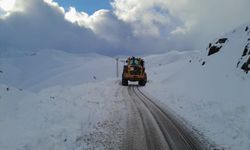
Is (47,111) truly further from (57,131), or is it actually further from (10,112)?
(57,131)

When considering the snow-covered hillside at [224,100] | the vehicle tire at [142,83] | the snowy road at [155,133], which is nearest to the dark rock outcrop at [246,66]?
the snow-covered hillside at [224,100]

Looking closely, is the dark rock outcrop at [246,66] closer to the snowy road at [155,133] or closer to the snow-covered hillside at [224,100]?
the snow-covered hillside at [224,100]

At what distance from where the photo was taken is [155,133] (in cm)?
1203

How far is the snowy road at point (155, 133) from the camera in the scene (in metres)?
10.4

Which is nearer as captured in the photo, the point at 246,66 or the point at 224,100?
the point at 224,100

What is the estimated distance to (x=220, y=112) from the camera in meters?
16.3

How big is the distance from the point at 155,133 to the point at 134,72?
1077 inches

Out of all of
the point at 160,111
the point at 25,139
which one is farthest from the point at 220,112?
the point at 25,139

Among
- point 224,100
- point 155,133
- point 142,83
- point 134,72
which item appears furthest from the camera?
point 134,72

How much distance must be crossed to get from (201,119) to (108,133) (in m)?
5.62

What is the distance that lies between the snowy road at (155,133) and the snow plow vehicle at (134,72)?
2176 cm

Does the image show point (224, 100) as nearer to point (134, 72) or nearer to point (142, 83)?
point (142, 83)

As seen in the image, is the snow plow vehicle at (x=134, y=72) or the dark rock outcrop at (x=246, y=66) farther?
the snow plow vehicle at (x=134, y=72)

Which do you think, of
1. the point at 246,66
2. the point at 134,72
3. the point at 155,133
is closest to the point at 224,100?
the point at 246,66
